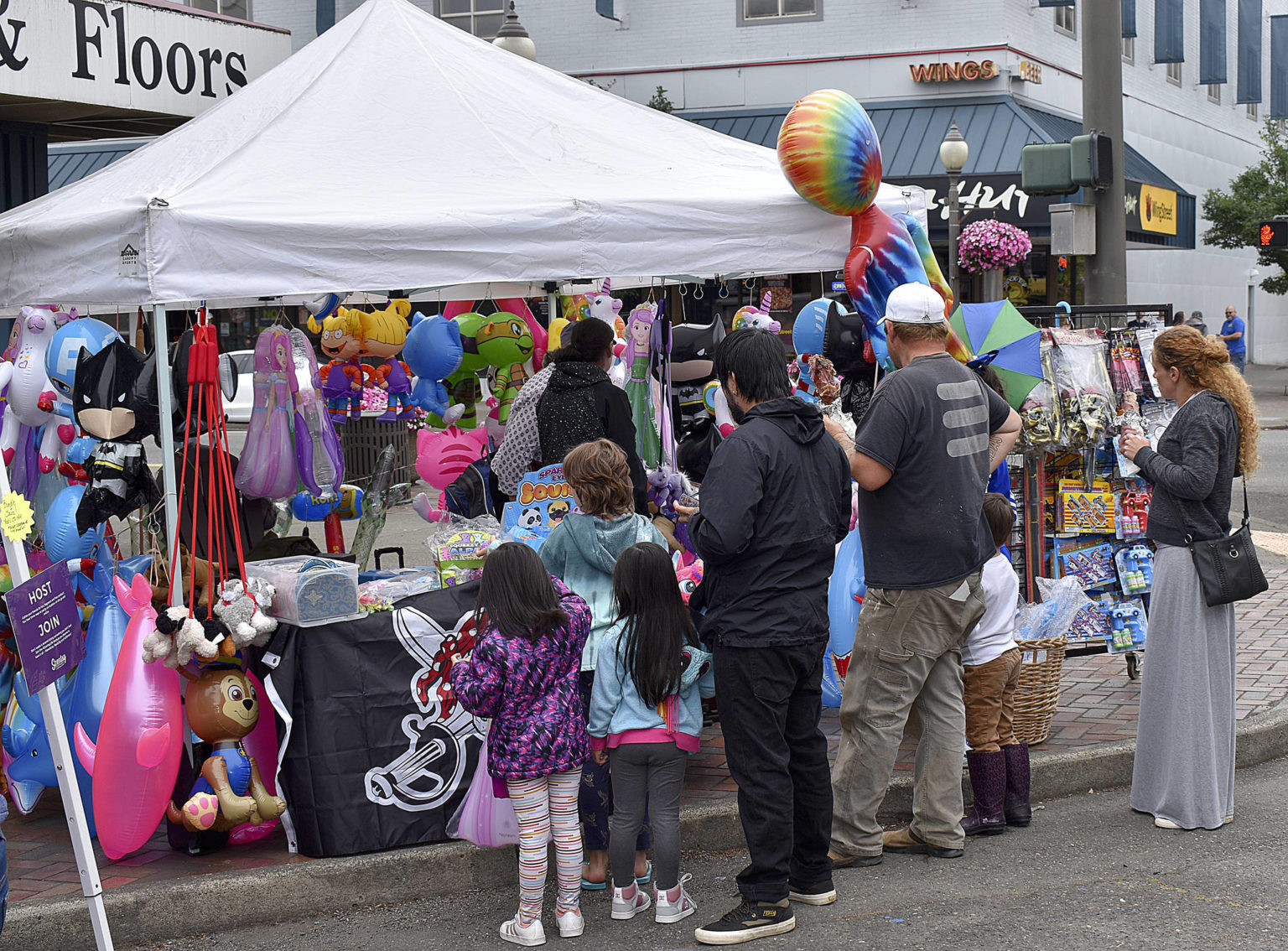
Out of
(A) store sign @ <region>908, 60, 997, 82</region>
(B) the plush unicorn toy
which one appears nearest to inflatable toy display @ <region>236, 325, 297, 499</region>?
(B) the plush unicorn toy

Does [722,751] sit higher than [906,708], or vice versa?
[906,708]

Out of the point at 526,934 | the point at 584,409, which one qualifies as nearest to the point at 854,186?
the point at 584,409

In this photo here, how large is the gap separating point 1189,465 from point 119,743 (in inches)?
155

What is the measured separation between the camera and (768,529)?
424 cm

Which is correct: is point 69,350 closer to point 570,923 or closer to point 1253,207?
point 570,923

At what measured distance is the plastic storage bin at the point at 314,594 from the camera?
4.78 meters

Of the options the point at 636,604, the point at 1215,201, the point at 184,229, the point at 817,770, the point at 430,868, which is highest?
the point at 1215,201

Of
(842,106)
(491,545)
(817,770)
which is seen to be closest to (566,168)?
(842,106)

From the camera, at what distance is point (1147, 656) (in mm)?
5234

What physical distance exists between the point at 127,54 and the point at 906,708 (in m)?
7.47

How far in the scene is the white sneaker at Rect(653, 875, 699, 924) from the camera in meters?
4.43

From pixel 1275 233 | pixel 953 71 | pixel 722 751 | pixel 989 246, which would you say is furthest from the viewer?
pixel 953 71

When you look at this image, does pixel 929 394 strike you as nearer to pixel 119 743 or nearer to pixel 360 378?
Result: pixel 119 743

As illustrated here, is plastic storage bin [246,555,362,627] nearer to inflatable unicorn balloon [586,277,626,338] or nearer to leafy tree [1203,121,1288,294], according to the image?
inflatable unicorn balloon [586,277,626,338]
